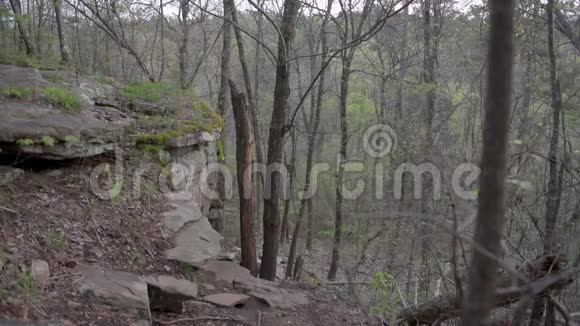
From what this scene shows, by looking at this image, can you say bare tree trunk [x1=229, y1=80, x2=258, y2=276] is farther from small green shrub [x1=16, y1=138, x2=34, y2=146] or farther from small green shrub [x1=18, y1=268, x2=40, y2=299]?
small green shrub [x1=18, y1=268, x2=40, y2=299]

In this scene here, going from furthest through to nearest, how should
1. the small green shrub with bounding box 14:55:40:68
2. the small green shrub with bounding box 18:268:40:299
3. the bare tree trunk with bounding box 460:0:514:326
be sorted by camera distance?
the small green shrub with bounding box 14:55:40:68
the small green shrub with bounding box 18:268:40:299
the bare tree trunk with bounding box 460:0:514:326

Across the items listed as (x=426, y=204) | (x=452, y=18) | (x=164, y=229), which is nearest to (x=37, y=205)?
(x=164, y=229)

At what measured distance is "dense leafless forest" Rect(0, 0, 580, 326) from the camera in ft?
4.78

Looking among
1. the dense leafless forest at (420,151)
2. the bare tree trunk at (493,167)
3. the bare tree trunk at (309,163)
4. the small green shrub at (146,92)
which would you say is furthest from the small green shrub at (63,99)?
the bare tree trunk at (493,167)

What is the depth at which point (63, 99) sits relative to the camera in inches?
187

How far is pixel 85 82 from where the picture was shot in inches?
249

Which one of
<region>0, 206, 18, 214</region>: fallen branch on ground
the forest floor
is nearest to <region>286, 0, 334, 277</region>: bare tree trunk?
the forest floor

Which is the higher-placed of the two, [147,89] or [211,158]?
[147,89]

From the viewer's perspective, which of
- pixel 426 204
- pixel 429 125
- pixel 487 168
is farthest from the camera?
pixel 429 125

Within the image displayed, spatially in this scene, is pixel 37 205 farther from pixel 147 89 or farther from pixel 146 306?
pixel 147 89

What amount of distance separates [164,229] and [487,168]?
4017 millimetres
